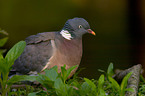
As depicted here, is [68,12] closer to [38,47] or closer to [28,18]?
[28,18]

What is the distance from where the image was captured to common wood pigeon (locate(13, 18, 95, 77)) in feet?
8.29

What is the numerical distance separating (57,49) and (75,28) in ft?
0.90

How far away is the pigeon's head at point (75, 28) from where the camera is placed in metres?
2.58

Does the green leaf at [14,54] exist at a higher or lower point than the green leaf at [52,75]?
higher

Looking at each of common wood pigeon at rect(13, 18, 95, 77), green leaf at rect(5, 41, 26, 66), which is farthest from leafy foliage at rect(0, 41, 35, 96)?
common wood pigeon at rect(13, 18, 95, 77)

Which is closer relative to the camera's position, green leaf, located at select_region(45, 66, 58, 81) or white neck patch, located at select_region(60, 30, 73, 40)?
green leaf, located at select_region(45, 66, 58, 81)

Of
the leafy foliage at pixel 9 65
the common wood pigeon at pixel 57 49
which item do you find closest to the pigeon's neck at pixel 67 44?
the common wood pigeon at pixel 57 49

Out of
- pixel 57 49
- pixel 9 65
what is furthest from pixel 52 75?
pixel 57 49

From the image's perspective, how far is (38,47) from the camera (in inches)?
106

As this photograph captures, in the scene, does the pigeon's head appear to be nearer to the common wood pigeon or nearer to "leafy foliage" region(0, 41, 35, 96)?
the common wood pigeon

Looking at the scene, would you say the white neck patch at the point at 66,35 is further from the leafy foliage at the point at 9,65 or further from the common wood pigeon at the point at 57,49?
the leafy foliage at the point at 9,65

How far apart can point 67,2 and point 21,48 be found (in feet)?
27.6

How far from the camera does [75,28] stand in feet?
8.49

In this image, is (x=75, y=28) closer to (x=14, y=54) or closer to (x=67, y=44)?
(x=67, y=44)
